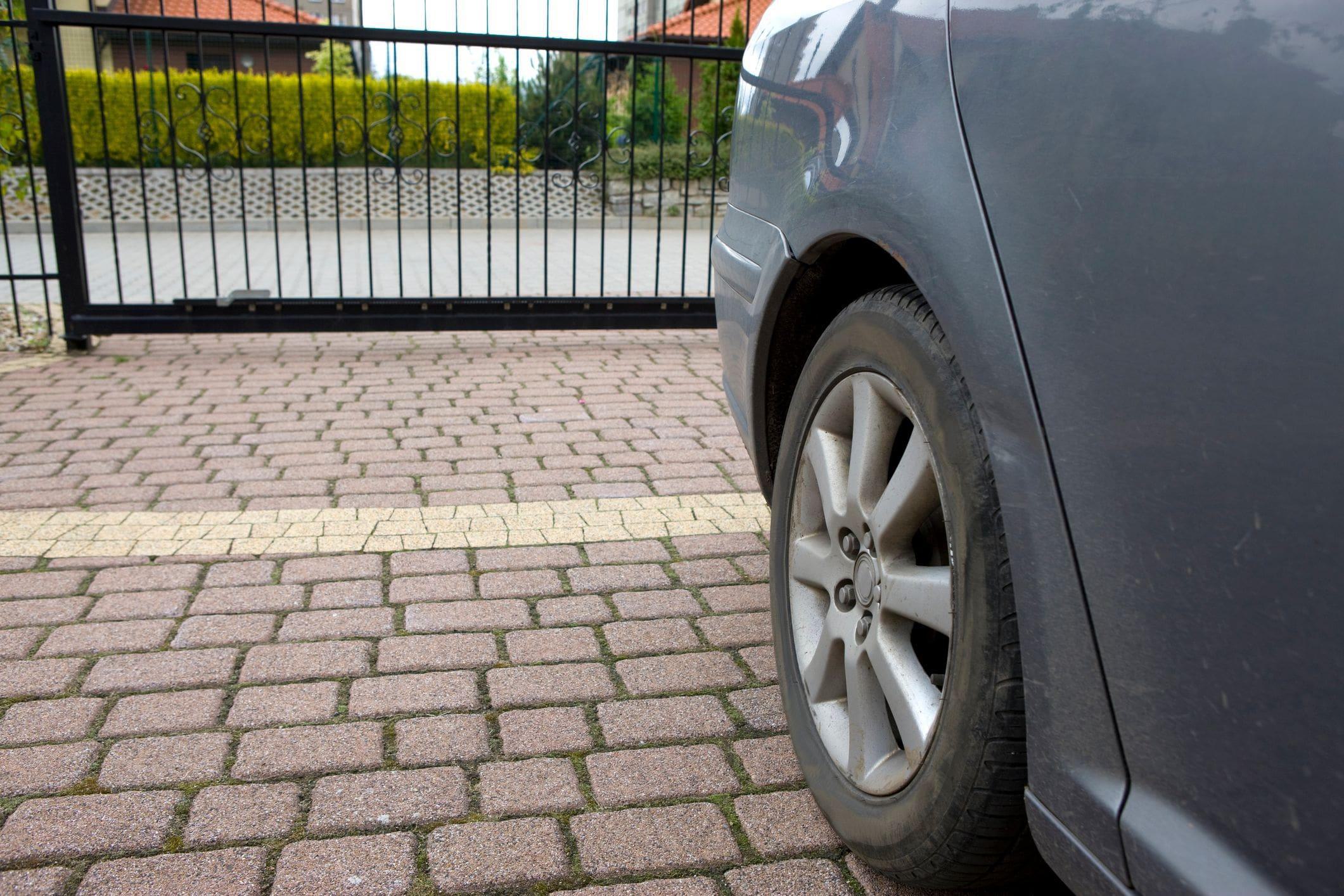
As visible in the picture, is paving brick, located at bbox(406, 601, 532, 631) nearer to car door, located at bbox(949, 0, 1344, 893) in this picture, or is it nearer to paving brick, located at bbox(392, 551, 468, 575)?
paving brick, located at bbox(392, 551, 468, 575)

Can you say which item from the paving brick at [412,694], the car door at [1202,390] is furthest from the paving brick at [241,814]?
the car door at [1202,390]

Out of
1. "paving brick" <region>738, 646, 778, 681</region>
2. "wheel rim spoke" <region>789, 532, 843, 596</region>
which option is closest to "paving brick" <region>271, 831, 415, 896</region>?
"wheel rim spoke" <region>789, 532, 843, 596</region>

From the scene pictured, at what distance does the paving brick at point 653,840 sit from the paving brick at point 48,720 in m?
1.13

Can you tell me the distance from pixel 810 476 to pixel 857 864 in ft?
2.30

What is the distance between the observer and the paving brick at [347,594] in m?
3.07

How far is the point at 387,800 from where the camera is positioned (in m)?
2.16

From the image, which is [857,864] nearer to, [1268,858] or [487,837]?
[487,837]

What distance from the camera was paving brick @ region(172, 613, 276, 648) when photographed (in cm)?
282

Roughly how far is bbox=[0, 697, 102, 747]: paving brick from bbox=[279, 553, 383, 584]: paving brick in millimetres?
773

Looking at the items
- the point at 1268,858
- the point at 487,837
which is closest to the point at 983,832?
the point at 1268,858

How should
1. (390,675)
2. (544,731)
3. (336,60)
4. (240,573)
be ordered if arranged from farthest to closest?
(336,60)
(240,573)
(390,675)
(544,731)

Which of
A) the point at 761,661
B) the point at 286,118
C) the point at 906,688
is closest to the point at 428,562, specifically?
the point at 761,661

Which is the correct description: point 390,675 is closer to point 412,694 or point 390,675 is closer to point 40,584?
point 412,694

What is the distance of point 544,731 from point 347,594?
38.1 inches
